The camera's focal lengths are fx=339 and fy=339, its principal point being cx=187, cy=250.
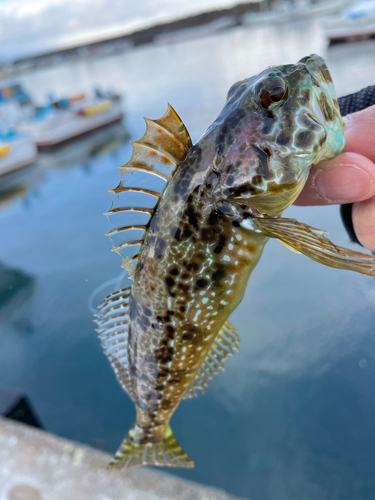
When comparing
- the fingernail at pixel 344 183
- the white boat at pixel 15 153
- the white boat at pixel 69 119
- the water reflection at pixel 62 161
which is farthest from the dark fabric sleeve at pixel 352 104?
the white boat at pixel 69 119

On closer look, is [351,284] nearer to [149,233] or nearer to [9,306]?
[149,233]

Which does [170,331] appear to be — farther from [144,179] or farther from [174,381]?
[144,179]

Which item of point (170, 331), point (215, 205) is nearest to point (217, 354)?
point (170, 331)

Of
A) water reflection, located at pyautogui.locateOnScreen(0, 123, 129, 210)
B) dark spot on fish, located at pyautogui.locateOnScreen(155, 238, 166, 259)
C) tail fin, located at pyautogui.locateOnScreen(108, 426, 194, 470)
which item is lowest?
tail fin, located at pyautogui.locateOnScreen(108, 426, 194, 470)

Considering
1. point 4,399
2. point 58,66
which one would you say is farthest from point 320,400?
point 58,66

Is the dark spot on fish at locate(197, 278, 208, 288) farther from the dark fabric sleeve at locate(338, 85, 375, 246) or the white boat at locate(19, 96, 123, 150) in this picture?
the white boat at locate(19, 96, 123, 150)

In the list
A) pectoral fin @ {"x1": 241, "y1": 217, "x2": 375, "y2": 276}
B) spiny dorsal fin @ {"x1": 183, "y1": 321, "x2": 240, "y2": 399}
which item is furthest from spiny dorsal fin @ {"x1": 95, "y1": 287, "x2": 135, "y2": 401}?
pectoral fin @ {"x1": 241, "y1": 217, "x2": 375, "y2": 276}
